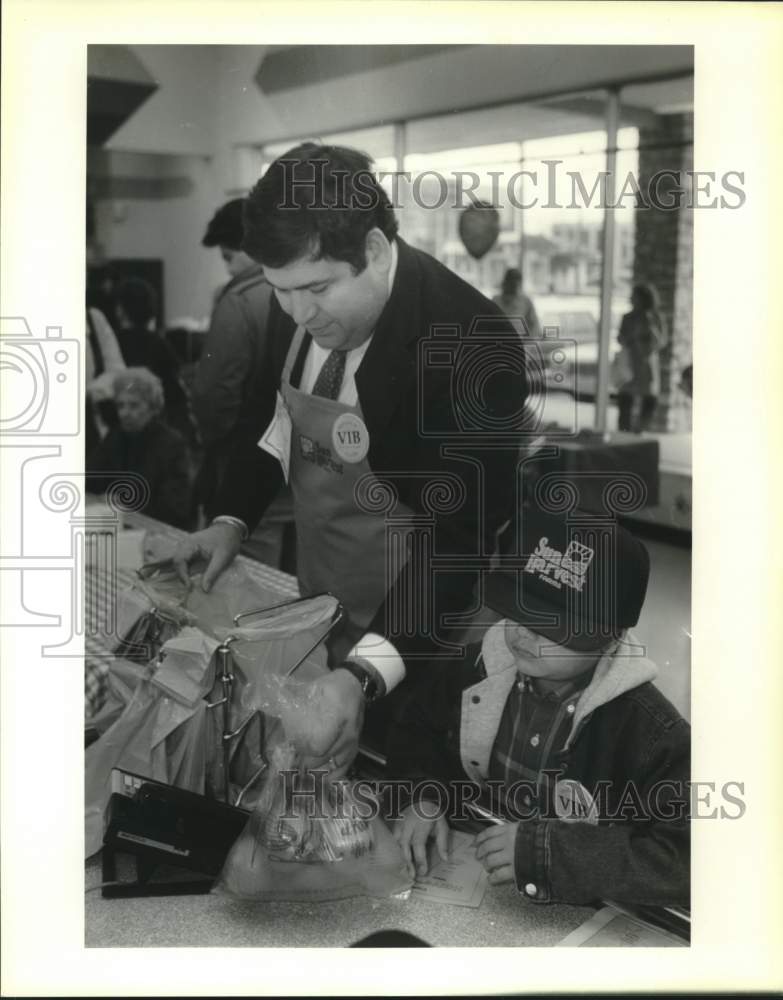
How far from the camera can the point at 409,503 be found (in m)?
1.83

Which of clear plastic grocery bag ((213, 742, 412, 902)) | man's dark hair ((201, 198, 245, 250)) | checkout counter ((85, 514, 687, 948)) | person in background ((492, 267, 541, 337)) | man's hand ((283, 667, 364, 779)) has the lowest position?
checkout counter ((85, 514, 687, 948))

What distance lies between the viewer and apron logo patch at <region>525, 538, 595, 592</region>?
1.76m

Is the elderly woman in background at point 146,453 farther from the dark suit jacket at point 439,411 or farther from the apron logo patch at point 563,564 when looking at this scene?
the apron logo patch at point 563,564

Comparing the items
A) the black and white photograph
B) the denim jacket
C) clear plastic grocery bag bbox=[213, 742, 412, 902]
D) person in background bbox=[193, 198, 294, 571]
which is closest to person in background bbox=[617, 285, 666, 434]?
the black and white photograph

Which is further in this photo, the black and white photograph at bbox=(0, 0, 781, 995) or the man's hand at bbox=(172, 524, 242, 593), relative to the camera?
the man's hand at bbox=(172, 524, 242, 593)

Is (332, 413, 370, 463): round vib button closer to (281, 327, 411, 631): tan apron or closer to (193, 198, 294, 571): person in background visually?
(281, 327, 411, 631): tan apron

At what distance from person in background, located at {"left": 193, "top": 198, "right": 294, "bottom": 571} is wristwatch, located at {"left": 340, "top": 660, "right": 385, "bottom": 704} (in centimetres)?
21

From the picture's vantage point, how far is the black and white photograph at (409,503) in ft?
5.76

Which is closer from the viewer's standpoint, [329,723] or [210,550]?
[329,723]

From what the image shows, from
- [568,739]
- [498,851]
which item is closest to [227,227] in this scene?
[568,739]

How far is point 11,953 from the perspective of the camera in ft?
5.99

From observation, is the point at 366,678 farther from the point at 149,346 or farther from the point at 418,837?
the point at 149,346

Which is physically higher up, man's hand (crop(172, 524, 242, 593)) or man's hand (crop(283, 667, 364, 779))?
man's hand (crop(172, 524, 242, 593))

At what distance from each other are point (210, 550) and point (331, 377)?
379 mm
